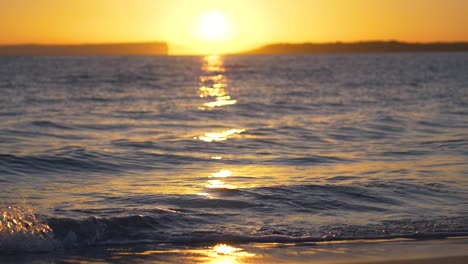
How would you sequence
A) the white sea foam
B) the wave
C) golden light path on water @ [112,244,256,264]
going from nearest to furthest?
→ 1. golden light path on water @ [112,244,256,264]
2. the white sea foam
3. the wave

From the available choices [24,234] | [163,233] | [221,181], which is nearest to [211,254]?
[163,233]

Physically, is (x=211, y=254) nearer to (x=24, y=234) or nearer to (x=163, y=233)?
(x=163, y=233)

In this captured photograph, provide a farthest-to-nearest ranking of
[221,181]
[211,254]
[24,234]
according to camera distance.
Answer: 1. [221,181]
2. [24,234]
3. [211,254]

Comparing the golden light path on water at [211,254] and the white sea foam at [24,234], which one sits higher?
the white sea foam at [24,234]

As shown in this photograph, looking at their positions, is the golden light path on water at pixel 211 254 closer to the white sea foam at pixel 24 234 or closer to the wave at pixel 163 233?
the wave at pixel 163 233

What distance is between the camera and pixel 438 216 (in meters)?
9.88

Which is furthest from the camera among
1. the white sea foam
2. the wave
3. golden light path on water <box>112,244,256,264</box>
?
the wave

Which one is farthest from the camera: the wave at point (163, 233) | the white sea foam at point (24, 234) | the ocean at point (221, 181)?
the ocean at point (221, 181)

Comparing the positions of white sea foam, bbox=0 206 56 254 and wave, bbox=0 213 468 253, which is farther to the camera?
wave, bbox=0 213 468 253

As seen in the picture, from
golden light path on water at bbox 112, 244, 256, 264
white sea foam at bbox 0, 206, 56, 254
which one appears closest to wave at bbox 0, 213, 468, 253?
white sea foam at bbox 0, 206, 56, 254

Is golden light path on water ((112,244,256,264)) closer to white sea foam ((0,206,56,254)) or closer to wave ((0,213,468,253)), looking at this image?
wave ((0,213,468,253))

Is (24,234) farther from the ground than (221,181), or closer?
farther from the ground

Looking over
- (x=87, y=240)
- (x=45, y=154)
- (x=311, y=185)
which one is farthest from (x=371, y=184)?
(x=45, y=154)

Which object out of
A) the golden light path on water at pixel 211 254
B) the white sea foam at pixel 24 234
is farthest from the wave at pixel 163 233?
the golden light path on water at pixel 211 254
